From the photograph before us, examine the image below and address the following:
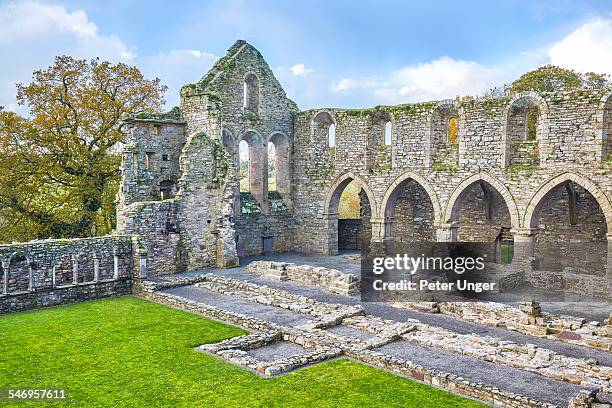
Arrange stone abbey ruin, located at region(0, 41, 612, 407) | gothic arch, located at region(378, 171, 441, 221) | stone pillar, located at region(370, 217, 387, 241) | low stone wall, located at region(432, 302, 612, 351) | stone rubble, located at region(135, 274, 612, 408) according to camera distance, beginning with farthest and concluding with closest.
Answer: stone pillar, located at region(370, 217, 387, 241)
gothic arch, located at region(378, 171, 441, 221)
low stone wall, located at region(432, 302, 612, 351)
stone abbey ruin, located at region(0, 41, 612, 407)
stone rubble, located at region(135, 274, 612, 408)

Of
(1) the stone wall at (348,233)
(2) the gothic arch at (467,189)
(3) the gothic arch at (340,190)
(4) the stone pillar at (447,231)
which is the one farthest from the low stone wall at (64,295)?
(1) the stone wall at (348,233)

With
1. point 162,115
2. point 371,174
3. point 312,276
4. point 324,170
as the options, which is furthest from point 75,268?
point 371,174

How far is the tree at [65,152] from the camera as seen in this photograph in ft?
85.6

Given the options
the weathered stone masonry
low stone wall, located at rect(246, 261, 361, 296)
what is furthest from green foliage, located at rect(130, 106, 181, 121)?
low stone wall, located at rect(246, 261, 361, 296)

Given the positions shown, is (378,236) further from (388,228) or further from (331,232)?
(331,232)

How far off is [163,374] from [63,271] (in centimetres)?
917

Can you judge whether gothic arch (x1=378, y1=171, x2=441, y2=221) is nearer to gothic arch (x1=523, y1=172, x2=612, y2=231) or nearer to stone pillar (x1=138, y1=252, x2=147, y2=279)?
gothic arch (x1=523, y1=172, x2=612, y2=231)

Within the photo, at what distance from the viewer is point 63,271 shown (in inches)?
776

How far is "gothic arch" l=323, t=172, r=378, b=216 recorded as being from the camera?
1059 inches

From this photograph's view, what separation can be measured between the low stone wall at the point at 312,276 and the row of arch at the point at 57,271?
5520mm

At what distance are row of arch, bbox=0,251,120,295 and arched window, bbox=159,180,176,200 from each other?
6.72 metres

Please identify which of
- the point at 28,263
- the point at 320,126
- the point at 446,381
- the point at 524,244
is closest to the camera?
the point at 446,381

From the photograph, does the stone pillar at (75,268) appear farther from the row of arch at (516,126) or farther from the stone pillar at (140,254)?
the row of arch at (516,126)

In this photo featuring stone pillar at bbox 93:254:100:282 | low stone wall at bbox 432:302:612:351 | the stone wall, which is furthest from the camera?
the stone wall
